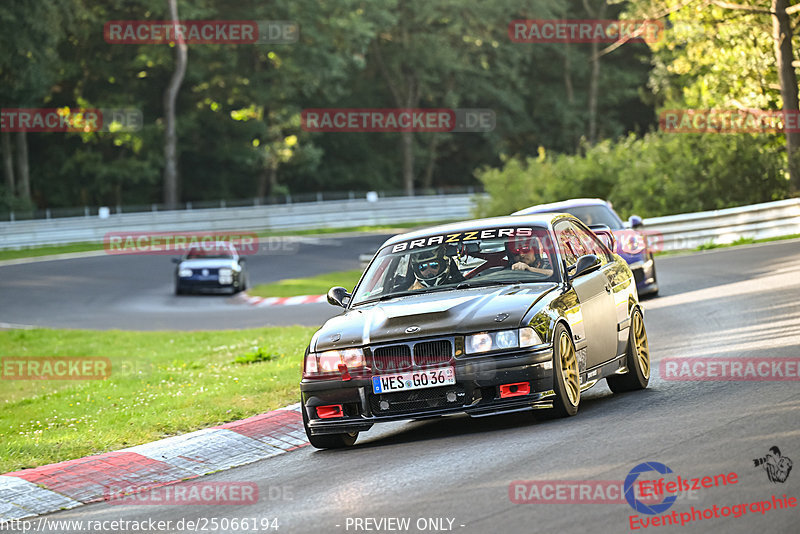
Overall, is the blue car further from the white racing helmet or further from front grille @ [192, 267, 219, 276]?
front grille @ [192, 267, 219, 276]

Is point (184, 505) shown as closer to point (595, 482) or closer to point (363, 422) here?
point (363, 422)

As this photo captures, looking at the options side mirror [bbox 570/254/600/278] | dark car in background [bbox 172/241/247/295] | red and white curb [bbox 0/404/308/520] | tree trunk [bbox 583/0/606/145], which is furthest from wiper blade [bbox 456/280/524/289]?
tree trunk [bbox 583/0/606/145]

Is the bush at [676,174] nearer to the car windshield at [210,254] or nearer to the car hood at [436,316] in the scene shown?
the car windshield at [210,254]

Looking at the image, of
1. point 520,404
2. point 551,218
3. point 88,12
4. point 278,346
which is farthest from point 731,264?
point 88,12

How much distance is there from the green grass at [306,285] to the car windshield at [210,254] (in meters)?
1.06

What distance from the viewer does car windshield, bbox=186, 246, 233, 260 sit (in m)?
31.4

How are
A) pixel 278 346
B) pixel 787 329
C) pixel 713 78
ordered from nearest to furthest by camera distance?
pixel 787 329, pixel 278 346, pixel 713 78

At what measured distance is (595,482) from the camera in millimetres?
6523

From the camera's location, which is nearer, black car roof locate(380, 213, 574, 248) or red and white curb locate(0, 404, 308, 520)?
red and white curb locate(0, 404, 308, 520)

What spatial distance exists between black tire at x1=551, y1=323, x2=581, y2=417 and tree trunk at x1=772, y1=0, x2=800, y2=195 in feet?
75.3

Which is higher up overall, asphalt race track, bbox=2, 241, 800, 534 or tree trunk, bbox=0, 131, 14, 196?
tree trunk, bbox=0, 131, 14, 196

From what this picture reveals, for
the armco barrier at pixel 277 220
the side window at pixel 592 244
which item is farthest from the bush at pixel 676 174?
the side window at pixel 592 244

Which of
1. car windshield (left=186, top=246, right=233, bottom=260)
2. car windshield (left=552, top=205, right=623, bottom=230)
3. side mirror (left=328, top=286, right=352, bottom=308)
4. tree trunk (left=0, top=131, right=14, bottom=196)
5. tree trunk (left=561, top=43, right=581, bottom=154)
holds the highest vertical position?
tree trunk (left=561, top=43, right=581, bottom=154)

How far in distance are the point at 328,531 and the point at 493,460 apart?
156 cm
